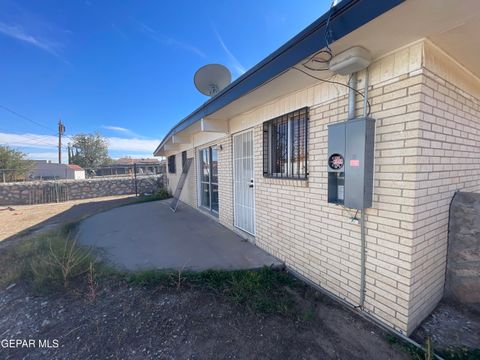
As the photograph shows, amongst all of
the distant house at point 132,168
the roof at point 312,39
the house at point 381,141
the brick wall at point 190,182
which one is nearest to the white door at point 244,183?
the house at point 381,141

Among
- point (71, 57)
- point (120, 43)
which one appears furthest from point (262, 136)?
point (71, 57)

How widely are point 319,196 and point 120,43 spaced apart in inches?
358

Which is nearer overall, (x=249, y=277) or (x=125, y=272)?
(x=249, y=277)

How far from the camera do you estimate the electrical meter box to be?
1910 millimetres

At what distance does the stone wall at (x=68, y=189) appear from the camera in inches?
435

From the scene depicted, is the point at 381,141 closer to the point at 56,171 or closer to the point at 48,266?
the point at 48,266

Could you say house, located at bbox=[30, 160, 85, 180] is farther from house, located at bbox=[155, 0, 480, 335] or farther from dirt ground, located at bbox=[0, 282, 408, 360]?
house, located at bbox=[155, 0, 480, 335]

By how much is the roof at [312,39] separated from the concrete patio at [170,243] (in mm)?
2633

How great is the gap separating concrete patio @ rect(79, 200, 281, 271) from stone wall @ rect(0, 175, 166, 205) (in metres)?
7.57

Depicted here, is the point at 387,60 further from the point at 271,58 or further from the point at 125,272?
the point at 125,272

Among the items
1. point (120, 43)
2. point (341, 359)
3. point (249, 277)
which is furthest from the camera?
point (120, 43)

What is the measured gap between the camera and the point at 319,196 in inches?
103

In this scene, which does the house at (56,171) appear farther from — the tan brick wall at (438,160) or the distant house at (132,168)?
the tan brick wall at (438,160)

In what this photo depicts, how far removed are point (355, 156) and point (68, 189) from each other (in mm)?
15190
